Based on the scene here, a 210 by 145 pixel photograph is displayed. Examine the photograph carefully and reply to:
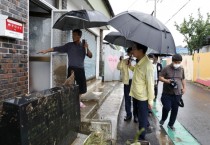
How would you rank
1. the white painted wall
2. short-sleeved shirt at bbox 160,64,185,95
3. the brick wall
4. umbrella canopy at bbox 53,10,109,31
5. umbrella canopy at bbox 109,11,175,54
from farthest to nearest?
the white painted wall
short-sleeved shirt at bbox 160,64,185,95
umbrella canopy at bbox 53,10,109,31
umbrella canopy at bbox 109,11,175,54
the brick wall

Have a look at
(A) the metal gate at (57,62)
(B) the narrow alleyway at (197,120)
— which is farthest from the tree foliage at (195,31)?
(A) the metal gate at (57,62)

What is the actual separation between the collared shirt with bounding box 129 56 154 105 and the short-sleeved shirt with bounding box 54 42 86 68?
1390 millimetres

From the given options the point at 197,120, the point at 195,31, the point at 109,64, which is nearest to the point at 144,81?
the point at 197,120

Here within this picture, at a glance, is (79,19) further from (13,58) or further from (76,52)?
(13,58)

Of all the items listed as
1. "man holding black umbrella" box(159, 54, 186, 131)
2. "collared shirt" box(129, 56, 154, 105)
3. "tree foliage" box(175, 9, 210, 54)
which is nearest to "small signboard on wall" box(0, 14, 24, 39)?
"collared shirt" box(129, 56, 154, 105)

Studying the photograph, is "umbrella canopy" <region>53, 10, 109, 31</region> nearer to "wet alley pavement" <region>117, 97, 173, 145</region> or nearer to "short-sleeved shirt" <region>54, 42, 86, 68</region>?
"short-sleeved shirt" <region>54, 42, 86, 68</region>

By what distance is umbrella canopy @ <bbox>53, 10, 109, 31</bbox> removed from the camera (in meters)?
5.41

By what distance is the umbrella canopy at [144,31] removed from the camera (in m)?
4.16

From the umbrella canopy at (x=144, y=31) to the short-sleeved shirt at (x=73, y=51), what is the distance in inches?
53.7

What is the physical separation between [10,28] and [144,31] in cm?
201

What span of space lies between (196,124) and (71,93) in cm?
464

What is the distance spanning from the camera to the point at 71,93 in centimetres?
419

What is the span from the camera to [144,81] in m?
4.91

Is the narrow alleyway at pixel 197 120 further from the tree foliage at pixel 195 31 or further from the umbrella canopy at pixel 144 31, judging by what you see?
the tree foliage at pixel 195 31
